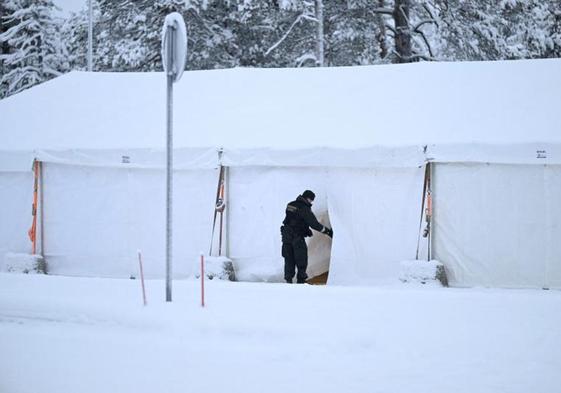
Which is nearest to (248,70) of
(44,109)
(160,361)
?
(44,109)

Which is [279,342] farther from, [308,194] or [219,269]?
[219,269]

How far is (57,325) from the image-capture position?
25.9 feet

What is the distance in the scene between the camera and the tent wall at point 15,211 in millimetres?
12992

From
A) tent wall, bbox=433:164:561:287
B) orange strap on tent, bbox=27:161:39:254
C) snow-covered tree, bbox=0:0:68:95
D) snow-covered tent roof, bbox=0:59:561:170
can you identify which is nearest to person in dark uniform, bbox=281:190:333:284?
snow-covered tent roof, bbox=0:59:561:170

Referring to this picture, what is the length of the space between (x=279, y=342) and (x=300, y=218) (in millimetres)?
4855

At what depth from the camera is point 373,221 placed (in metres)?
11.8

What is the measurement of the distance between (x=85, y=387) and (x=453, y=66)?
10.6m

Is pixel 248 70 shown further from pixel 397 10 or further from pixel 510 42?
pixel 510 42

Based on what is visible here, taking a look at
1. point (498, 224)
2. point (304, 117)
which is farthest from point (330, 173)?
point (498, 224)

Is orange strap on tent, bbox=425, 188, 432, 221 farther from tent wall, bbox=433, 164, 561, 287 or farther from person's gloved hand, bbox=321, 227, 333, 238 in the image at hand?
person's gloved hand, bbox=321, 227, 333, 238

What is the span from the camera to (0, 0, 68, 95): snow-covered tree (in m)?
29.9

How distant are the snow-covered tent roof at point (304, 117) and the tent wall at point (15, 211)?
0.34 meters

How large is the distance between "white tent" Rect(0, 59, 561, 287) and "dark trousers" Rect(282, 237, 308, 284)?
1.52ft

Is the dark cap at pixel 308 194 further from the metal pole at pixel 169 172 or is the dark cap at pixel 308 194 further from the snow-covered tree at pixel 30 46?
the snow-covered tree at pixel 30 46
